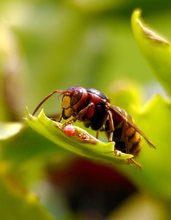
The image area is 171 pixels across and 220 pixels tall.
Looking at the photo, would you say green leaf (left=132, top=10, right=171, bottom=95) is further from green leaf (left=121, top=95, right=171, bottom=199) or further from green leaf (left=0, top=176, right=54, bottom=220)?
green leaf (left=0, top=176, right=54, bottom=220)

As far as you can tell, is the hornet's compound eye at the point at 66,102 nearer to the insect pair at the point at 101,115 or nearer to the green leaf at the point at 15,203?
the insect pair at the point at 101,115

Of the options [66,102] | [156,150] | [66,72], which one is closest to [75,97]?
[66,102]

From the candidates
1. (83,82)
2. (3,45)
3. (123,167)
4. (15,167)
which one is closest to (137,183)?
(123,167)

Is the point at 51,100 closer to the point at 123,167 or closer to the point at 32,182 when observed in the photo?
the point at 32,182

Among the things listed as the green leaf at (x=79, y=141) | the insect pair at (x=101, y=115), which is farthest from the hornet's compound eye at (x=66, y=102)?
the green leaf at (x=79, y=141)

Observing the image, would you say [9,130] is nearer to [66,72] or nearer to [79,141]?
[79,141]
